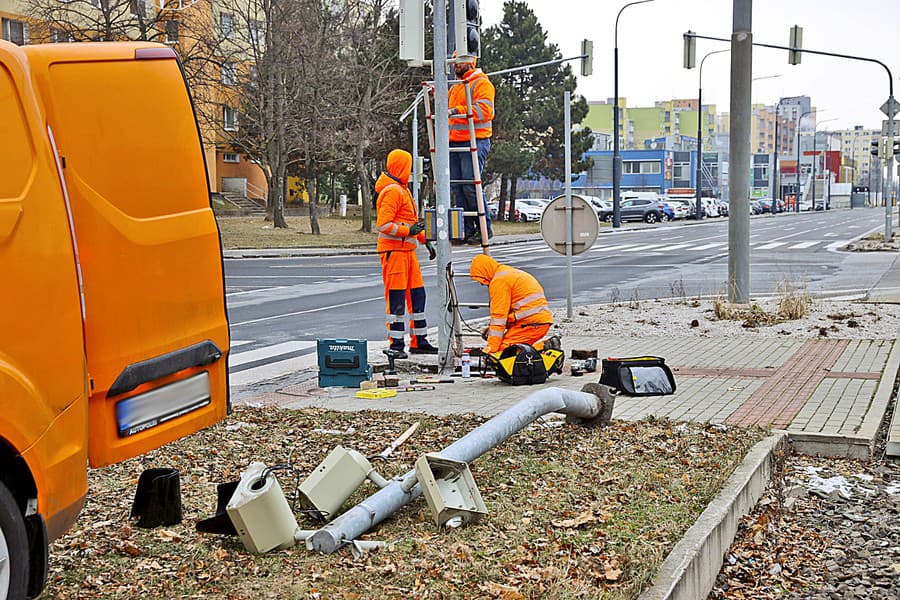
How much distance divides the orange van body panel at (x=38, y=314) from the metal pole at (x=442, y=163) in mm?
6265

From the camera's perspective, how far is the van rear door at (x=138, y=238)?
4055 mm

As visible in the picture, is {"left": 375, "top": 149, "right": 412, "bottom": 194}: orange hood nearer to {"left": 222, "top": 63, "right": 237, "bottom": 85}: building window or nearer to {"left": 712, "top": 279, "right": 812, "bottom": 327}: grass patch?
{"left": 712, "top": 279, "right": 812, "bottom": 327}: grass patch

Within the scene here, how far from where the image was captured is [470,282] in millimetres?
23000

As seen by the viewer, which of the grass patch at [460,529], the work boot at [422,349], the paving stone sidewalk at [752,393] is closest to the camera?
the grass patch at [460,529]

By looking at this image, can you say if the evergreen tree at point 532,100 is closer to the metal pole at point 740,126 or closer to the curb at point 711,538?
the metal pole at point 740,126

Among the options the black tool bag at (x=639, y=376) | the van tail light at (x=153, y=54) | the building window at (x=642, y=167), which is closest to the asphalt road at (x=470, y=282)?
the black tool bag at (x=639, y=376)

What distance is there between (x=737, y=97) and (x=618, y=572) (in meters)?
12.5

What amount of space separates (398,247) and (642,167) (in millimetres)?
116734

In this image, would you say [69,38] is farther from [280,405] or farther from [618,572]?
[618,572]

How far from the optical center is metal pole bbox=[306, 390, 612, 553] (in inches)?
186

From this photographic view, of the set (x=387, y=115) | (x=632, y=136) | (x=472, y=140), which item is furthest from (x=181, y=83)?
Result: (x=632, y=136)

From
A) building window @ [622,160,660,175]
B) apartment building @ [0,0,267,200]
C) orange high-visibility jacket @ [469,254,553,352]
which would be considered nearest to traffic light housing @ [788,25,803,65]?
apartment building @ [0,0,267,200]

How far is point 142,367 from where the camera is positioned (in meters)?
4.26

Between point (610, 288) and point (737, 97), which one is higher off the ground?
point (737, 97)
